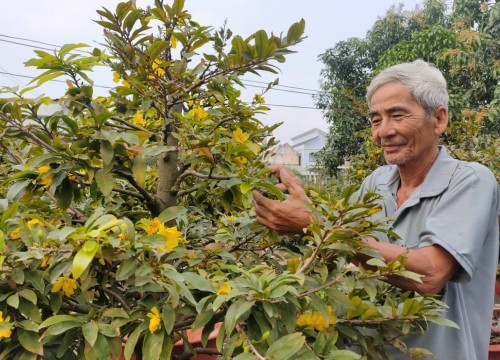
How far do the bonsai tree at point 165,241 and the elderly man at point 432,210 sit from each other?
0.27 ft

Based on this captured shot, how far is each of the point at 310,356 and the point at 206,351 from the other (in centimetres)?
39

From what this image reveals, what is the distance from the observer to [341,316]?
958 millimetres

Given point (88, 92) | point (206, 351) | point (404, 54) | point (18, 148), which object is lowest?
point (206, 351)

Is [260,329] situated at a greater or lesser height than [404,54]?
lesser

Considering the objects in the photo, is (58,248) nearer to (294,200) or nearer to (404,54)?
(294,200)

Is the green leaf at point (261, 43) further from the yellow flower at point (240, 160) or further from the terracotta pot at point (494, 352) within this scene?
the terracotta pot at point (494, 352)

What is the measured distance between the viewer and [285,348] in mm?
712

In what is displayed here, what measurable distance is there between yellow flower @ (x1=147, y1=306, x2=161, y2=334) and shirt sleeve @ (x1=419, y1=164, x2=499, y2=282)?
0.60 m

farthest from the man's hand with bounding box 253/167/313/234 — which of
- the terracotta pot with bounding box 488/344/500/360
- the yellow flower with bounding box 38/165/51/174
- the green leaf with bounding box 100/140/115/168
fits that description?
the terracotta pot with bounding box 488/344/500/360

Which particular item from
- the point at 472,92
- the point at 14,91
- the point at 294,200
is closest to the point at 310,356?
the point at 294,200

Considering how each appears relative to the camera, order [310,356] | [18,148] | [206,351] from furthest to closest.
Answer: [18,148], [206,351], [310,356]

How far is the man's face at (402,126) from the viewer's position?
48.2 inches

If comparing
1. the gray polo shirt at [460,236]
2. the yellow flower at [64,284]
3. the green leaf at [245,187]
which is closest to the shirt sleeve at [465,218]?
the gray polo shirt at [460,236]

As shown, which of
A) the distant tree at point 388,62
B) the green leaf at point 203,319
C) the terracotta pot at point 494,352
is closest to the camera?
the green leaf at point 203,319
